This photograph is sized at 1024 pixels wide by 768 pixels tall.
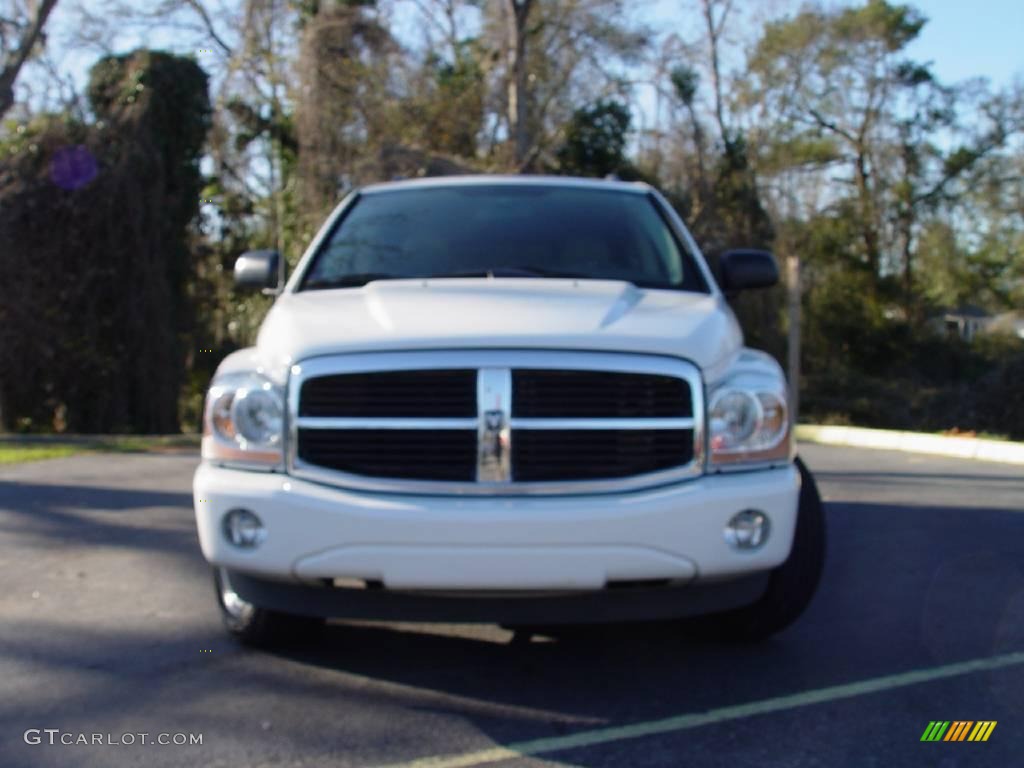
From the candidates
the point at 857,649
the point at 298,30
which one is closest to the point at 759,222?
the point at 298,30

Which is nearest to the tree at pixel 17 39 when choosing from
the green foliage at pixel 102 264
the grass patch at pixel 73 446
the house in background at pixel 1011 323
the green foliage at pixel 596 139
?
the green foliage at pixel 102 264

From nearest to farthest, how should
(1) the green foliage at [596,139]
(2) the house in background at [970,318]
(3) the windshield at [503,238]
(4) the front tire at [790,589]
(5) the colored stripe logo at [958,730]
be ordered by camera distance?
(5) the colored stripe logo at [958,730] → (4) the front tire at [790,589] → (3) the windshield at [503,238] → (1) the green foliage at [596,139] → (2) the house in background at [970,318]

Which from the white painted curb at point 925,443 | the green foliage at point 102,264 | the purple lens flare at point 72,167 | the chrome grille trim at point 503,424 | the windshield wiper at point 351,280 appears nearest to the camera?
the chrome grille trim at point 503,424

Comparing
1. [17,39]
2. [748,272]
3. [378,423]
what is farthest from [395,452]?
[17,39]

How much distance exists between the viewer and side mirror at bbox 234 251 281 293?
A: 5.23 metres

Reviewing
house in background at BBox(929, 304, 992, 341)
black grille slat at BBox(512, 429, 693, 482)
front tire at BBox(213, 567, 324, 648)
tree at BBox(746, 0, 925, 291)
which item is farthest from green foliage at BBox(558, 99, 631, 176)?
house in background at BBox(929, 304, 992, 341)

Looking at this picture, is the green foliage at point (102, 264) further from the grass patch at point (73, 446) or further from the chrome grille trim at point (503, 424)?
the chrome grille trim at point (503, 424)

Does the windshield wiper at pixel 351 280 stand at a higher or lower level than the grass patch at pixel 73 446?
higher

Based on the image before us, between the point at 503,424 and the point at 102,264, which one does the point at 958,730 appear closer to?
the point at 503,424

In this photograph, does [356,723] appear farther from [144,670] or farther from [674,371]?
[674,371]

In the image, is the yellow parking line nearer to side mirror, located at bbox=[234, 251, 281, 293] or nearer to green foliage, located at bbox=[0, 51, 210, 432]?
side mirror, located at bbox=[234, 251, 281, 293]

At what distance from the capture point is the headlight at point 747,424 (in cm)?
356

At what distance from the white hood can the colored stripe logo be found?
1284mm

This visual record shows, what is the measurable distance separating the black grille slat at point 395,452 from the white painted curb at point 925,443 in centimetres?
908
